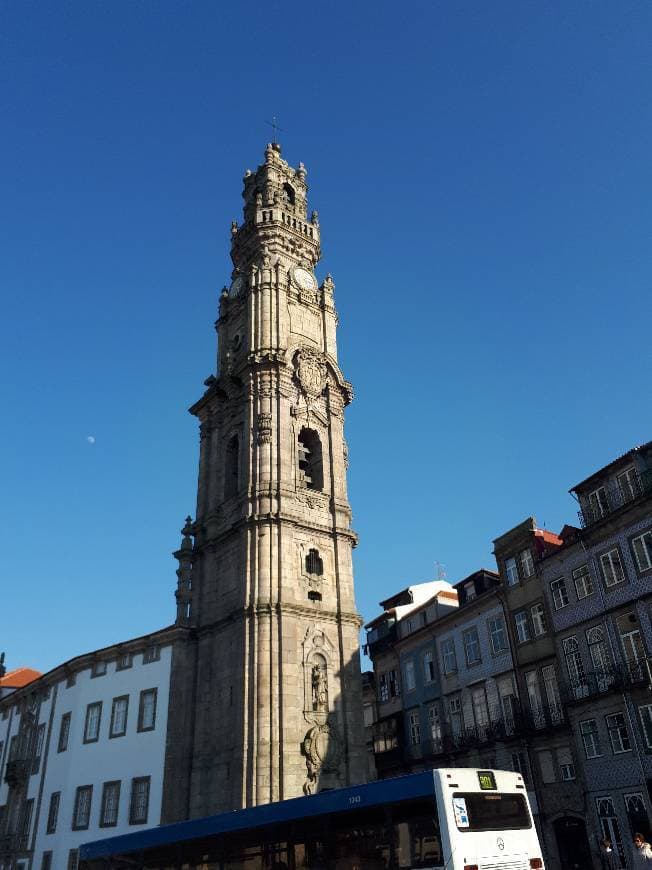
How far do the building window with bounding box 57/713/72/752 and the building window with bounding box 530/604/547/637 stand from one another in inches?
1110

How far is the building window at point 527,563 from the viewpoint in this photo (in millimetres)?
39750

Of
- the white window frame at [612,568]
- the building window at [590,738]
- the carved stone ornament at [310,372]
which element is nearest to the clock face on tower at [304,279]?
the carved stone ornament at [310,372]

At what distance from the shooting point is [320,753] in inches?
1405

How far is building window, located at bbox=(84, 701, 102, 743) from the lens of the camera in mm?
42750

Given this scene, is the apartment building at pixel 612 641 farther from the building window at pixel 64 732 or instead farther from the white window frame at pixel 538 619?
the building window at pixel 64 732

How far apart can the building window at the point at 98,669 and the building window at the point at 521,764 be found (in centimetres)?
2404

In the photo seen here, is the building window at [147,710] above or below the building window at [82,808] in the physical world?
above

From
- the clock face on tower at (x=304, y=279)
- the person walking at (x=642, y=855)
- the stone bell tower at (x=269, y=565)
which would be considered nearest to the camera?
the person walking at (x=642, y=855)

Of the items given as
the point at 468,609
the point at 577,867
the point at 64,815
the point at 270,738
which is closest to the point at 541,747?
the point at 577,867

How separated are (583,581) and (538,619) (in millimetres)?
3824

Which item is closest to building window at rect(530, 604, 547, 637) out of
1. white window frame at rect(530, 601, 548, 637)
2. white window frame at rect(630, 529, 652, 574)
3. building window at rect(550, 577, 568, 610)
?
white window frame at rect(530, 601, 548, 637)

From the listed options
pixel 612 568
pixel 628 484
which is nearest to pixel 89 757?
pixel 612 568

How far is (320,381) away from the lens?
157 ft

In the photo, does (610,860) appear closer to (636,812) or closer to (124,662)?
(636,812)
